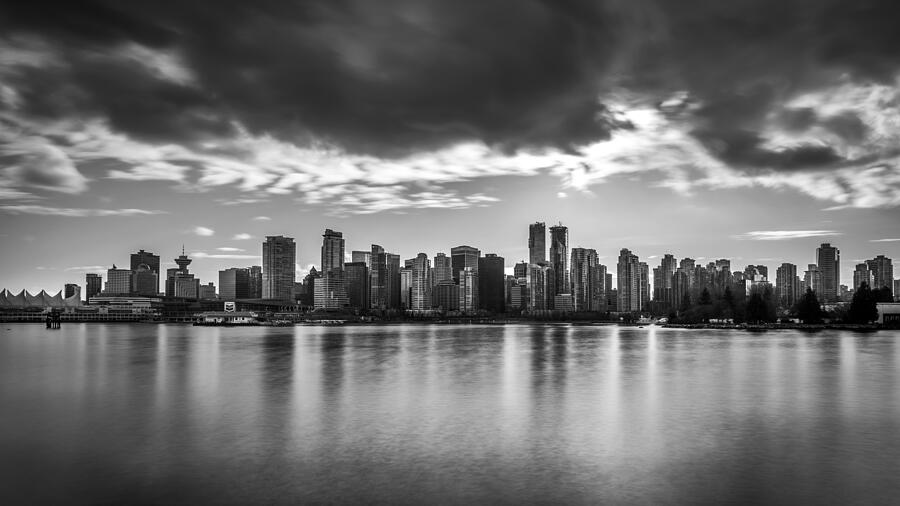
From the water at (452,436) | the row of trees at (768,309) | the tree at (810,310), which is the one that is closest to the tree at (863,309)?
the row of trees at (768,309)

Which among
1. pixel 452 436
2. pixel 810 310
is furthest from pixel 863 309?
pixel 452 436

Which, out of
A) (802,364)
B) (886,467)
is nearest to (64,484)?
(886,467)

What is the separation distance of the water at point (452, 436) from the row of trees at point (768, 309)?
112326mm

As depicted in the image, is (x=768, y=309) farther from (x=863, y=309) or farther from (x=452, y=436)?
(x=452, y=436)

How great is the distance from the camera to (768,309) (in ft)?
549

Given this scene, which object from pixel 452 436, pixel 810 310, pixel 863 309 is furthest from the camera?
pixel 810 310

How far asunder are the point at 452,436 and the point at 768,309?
16138 cm

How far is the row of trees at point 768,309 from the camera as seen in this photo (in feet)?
489

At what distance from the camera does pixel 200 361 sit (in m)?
64.9

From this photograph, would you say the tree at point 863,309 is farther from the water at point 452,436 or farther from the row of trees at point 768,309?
the water at point 452,436

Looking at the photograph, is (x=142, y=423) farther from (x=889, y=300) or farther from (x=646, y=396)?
(x=889, y=300)

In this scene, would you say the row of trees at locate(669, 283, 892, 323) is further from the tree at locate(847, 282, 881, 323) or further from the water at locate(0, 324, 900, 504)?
the water at locate(0, 324, 900, 504)

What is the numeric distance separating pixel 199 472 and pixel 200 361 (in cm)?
4566

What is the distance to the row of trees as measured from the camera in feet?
489
